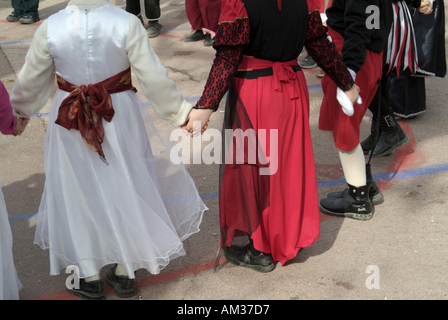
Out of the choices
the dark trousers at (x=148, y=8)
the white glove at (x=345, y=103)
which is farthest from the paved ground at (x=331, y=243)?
the dark trousers at (x=148, y=8)

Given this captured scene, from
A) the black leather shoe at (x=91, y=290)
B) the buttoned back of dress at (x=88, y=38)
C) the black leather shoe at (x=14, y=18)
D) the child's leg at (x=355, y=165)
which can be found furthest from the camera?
the black leather shoe at (x=14, y=18)

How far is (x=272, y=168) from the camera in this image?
2.84 m

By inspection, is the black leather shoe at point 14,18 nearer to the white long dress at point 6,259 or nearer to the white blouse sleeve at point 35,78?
the white blouse sleeve at point 35,78

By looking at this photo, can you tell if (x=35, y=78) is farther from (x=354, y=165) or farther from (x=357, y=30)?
(x=354, y=165)

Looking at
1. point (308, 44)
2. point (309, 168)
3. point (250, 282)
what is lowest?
point (250, 282)

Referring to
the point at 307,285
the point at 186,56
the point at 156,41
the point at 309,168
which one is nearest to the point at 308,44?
the point at 309,168

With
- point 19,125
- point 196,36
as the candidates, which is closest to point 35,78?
point 19,125

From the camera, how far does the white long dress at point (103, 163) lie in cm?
246

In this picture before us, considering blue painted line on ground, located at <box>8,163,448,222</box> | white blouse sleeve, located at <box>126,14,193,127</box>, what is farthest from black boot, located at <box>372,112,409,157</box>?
white blouse sleeve, located at <box>126,14,193,127</box>

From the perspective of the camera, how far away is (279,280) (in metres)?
3.04

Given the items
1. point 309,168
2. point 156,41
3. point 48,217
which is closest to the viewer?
point 48,217

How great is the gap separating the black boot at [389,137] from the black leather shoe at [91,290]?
2.76m
